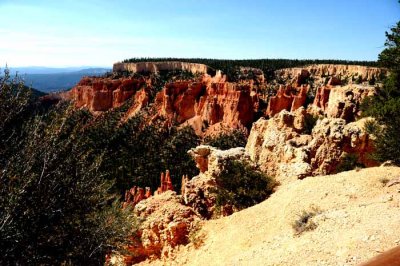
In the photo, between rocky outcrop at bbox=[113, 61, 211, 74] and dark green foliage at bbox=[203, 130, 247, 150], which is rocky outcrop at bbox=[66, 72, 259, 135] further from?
rocky outcrop at bbox=[113, 61, 211, 74]

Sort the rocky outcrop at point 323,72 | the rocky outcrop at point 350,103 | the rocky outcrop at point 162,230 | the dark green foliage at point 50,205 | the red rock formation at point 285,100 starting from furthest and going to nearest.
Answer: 1. the rocky outcrop at point 323,72
2. the red rock formation at point 285,100
3. the rocky outcrop at point 350,103
4. the rocky outcrop at point 162,230
5. the dark green foliage at point 50,205

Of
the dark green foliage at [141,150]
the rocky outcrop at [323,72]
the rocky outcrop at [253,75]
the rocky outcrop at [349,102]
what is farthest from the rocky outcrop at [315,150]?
the rocky outcrop at [323,72]

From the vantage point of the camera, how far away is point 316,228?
1068cm

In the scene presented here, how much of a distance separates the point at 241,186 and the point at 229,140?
46680 mm

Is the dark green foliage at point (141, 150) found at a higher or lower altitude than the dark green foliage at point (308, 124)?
lower

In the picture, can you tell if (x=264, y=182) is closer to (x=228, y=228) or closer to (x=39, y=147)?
(x=228, y=228)

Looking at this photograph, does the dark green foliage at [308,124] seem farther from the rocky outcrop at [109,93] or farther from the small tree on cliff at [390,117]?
the rocky outcrop at [109,93]

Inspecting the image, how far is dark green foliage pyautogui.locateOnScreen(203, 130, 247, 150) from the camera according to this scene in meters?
61.9

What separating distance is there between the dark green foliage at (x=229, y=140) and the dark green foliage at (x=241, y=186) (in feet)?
137

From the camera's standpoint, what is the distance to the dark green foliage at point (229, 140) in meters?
61.9

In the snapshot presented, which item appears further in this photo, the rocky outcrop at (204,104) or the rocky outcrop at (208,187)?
the rocky outcrop at (204,104)

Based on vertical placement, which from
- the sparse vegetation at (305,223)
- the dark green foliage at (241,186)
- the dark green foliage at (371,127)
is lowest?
the dark green foliage at (241,186)

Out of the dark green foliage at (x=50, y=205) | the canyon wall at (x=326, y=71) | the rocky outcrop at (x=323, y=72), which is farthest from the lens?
the canyon wall at (x=326, y=71)

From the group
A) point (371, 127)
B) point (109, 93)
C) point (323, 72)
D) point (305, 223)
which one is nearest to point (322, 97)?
point (371, 127)
